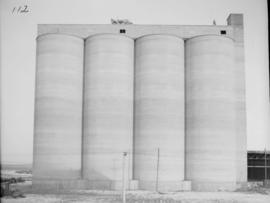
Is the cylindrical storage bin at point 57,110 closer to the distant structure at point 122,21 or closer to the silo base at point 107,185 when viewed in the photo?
the silo base at point 107,185

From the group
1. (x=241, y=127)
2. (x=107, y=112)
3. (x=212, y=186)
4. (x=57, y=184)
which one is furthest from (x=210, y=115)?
(x=57, y=184)

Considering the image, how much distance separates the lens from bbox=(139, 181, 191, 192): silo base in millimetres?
49031

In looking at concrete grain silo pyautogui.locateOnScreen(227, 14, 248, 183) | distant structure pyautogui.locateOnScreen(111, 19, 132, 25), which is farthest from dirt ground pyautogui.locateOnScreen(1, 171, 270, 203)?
distant structure pyautogui.locateOnScreen(111, 19, 132, 25)

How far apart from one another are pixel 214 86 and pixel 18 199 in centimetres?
2243

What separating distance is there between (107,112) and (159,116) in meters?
5.28

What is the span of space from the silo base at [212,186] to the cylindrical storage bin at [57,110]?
1220 centimetres

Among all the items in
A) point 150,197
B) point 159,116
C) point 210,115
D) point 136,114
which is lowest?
point 150,197

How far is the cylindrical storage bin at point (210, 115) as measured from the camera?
162ft

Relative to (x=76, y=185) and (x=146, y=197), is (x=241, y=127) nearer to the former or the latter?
(x=146, y=197)

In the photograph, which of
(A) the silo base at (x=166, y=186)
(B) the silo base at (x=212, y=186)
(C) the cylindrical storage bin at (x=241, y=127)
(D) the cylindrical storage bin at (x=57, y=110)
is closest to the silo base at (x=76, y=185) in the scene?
(D) the cylindrical storage bin at (x=57, y=110)

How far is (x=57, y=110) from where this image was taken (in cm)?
4947

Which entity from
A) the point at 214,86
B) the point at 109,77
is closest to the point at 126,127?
the point at 109,77

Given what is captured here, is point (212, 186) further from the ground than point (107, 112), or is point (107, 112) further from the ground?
point (107, 112)

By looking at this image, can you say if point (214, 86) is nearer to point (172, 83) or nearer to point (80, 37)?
point (172, 83)
